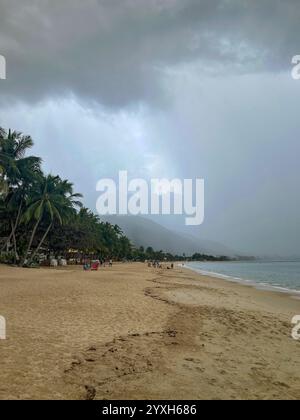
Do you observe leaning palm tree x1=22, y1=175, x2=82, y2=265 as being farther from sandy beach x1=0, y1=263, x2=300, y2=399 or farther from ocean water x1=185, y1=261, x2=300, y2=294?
sandy beach x1=0, y1=263, x2=300, y2=399

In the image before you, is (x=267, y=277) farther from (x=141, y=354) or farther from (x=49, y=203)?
(x=141, y=354)

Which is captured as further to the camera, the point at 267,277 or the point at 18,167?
the point at 267,277

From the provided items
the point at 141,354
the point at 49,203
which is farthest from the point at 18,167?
the point at 141,354

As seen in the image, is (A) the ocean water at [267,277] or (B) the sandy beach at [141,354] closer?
(B) the sandy beach at [141,354]

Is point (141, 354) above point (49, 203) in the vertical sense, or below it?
below

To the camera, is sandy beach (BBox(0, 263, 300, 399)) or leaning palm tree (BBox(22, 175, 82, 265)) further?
leaning palm tree (BBox(22, 175, 82, 265))

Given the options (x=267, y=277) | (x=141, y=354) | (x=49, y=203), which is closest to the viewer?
(x=141, y=354)

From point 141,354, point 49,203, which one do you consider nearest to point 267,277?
point 49,203

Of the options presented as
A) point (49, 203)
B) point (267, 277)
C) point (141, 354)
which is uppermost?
point (49, 203)

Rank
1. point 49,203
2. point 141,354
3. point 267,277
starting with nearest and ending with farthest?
1. point 141,354
2. point 49,203
3. point 267,277

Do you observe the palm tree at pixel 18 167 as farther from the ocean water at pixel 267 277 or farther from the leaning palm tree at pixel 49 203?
the ocean water at pixel 267 277

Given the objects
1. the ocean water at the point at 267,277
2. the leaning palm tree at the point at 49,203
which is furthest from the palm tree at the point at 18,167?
the ocean water at the point at 267,277

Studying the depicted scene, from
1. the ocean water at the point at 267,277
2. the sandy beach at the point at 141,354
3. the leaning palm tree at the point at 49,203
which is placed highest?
the leaning palm tree at the point at 49,203

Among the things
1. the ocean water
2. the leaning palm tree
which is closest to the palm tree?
the leaning palm tree
